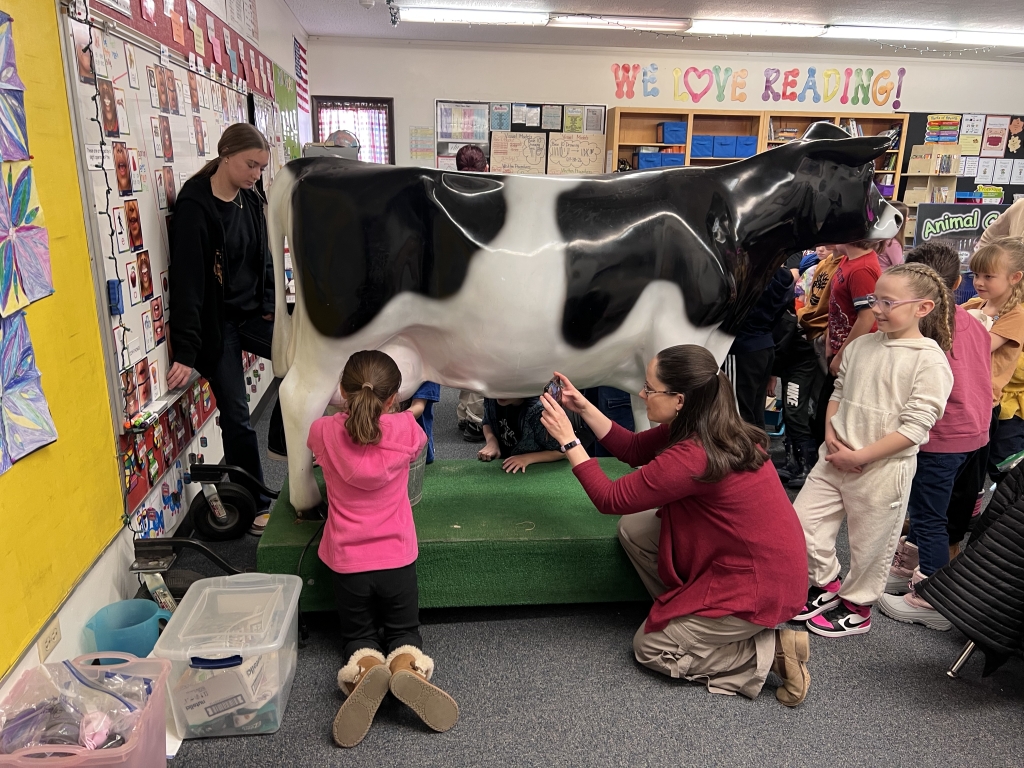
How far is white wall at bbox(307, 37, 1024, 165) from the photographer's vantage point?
6984mm

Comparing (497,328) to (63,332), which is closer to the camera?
(63,332)

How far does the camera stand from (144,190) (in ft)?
7.32

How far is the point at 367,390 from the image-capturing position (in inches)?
69.9

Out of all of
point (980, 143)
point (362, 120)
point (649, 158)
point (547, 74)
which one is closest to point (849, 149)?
point (649, 158)

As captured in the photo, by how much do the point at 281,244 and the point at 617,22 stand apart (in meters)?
4.88

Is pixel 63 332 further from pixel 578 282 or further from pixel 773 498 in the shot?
pixel 773 498

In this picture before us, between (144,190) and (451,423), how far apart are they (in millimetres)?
2322

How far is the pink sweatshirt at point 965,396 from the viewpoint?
222cm

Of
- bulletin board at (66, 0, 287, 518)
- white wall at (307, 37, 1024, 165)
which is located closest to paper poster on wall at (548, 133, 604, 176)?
white wall at (307, 37, 1024, 165)

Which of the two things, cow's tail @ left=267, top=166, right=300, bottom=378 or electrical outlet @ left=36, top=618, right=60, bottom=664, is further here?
cow's tail @ left=267, top=166, right=300, bottom=378

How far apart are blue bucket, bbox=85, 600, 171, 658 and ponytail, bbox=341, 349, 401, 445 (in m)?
0.76

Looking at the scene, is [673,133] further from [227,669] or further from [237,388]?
[227,669]

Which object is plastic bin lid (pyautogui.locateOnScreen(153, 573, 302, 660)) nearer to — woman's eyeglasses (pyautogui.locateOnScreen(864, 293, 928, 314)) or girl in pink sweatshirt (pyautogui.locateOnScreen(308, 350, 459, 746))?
girl in pink sweatshirt (pyautogui.locateOnScreen(308, 350, 459, 746))

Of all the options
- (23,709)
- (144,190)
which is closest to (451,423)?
(144,190)
